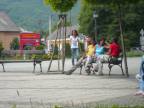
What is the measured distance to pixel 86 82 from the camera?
63.3 ft

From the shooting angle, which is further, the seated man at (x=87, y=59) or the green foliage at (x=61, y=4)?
the seated man at (x=87, y=59)

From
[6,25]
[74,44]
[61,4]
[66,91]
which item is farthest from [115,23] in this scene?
[66,91]

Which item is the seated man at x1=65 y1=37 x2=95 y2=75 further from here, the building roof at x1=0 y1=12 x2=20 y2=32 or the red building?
the building roof at x1=0 y1=12 x2=20 y2=32

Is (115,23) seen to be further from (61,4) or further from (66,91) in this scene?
(66,91)

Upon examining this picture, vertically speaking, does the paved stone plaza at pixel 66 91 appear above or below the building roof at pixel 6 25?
below

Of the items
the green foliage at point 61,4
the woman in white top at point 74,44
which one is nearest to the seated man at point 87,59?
the green foliage at point 61,4

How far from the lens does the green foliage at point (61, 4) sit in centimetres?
2294

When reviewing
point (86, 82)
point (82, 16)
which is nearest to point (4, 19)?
point (82, 16)

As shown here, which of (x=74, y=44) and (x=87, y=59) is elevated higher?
(x=74, y=44)

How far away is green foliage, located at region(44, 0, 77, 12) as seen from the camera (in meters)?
22.9

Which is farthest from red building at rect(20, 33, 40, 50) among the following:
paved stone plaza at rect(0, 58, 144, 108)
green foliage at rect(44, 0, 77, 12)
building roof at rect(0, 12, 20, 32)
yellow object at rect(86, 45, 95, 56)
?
building roof at rect(0, 12, 20, 32)

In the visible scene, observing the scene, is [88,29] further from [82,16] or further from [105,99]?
[105,99]

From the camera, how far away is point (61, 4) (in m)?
23.0

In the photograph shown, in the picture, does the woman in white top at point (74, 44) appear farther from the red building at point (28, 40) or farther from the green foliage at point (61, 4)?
the red building at point (28, 40)
